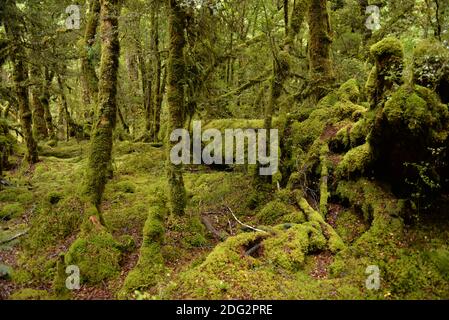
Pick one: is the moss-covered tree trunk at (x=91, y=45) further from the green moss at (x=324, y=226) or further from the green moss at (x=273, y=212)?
the green moss at (x=324, y=226)

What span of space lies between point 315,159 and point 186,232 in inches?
145

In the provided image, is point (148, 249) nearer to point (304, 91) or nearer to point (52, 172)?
point (304, 91)

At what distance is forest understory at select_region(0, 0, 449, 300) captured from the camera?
6.10 m

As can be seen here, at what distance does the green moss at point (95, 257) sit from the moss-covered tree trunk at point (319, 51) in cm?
738

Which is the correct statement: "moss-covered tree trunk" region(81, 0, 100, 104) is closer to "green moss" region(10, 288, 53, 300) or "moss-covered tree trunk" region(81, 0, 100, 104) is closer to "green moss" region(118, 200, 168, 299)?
"green moss" region(118, 200, 168, 299)

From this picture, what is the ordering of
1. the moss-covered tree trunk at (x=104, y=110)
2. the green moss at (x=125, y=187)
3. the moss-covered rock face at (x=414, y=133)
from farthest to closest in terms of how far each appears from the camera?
the green moss at (x=125, y=187), the moss-covered tree trunk at (x=104, y=110), the moss-covered rock face at (x=414, y=133)

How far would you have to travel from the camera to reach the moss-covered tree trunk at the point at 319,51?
1116cm

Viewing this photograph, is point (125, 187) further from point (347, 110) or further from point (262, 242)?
point (347, 110)

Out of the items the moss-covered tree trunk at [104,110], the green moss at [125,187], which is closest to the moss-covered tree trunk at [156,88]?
the green moss at [125,187]

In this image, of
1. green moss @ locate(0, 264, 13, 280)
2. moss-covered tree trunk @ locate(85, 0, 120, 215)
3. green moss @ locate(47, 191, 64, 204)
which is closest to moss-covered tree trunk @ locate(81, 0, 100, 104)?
moss-covered tree trunk @ locate(85, 0, 120, 215)

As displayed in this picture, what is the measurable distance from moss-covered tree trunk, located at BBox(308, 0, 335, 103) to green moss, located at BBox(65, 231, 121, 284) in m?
7.38

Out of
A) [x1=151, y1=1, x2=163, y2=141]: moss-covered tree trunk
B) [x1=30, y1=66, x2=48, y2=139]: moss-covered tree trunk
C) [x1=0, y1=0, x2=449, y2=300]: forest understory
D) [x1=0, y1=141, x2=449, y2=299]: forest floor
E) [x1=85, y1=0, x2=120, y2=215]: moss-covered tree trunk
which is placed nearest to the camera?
[x1=0, y1=141, x2=449, y2=299]: forest floor

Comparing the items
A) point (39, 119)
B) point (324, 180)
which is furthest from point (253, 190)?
point (39, 119)

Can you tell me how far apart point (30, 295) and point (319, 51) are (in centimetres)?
986
